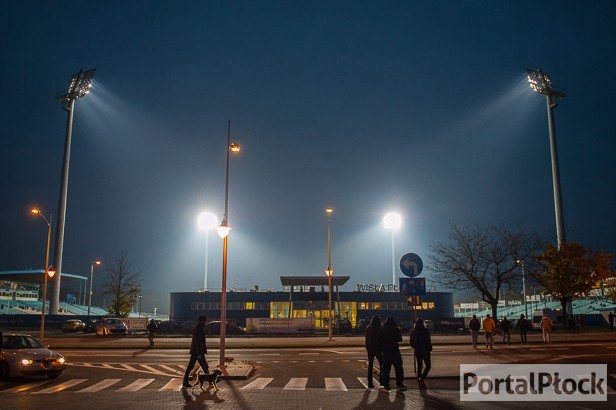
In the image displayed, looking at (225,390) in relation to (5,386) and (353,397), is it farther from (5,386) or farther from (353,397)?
Result: (5,386)

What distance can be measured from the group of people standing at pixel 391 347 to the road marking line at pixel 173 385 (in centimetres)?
521

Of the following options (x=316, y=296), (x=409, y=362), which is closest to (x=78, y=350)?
(x=409, y=362)

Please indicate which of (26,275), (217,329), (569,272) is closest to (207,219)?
(217,329)

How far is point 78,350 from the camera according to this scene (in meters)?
30.1

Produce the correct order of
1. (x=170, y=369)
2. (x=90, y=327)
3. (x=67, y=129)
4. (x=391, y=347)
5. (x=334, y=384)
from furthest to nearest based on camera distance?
(x=67, y=129), (x=90, y=327), (x=170, y=369), (x=334, y=384), (x=391, y=347)

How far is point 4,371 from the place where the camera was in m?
16.0

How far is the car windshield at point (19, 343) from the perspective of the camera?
16.9m

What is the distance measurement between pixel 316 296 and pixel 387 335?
196 ft

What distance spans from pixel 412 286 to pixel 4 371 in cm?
1212

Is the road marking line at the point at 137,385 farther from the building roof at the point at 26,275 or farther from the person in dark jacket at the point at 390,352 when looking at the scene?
the building roof at the point at 26,275

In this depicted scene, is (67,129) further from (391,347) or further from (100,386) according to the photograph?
(391,347)

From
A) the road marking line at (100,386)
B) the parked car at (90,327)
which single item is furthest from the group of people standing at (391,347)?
the parked car at (90,327)

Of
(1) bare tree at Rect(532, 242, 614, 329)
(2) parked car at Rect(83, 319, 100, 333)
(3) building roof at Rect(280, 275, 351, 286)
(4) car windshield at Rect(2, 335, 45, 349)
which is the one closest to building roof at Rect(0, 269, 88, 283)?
(2) parked car at Rect(83, 319, 100, 333)

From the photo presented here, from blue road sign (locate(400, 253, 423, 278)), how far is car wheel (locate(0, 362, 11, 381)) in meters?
11.8
